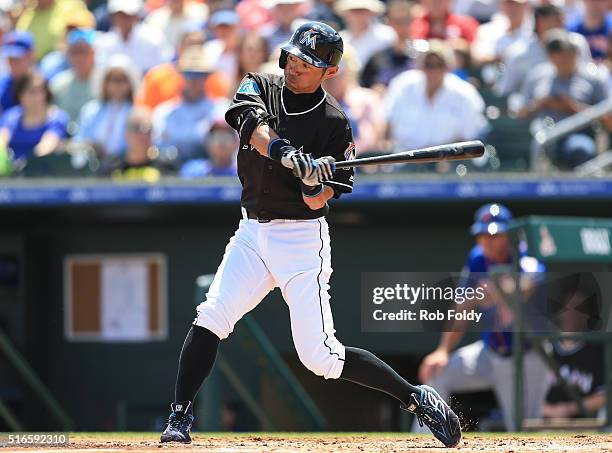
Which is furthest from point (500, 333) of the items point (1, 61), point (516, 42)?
point (1, 61)

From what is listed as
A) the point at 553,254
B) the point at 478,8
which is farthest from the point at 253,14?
the point at 553,254

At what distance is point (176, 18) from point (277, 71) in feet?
8.18

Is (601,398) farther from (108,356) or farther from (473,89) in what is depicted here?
(108,356)

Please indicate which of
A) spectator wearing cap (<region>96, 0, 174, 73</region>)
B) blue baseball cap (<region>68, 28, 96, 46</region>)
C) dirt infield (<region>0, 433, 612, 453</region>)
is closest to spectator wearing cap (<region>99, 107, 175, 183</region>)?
blue baseball cap (<region>68, 28, 96, 46</region>)

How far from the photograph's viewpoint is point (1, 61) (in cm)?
1132

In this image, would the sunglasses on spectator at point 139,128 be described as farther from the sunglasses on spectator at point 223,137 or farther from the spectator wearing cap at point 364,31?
the spectator wearing cap at point 364,31

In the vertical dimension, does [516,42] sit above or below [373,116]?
above

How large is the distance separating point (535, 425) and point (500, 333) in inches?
24.6

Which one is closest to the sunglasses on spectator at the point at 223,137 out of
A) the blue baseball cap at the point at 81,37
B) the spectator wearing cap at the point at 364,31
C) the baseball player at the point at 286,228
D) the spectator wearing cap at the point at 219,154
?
the spectator wearing cap at the point at 219,154

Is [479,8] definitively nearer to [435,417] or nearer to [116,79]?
[116,79]

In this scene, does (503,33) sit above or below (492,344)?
above

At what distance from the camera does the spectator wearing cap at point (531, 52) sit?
977 centimetres

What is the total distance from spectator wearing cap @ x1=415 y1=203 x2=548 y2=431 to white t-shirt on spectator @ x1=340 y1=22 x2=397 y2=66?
8.32 feet

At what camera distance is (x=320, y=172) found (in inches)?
185
